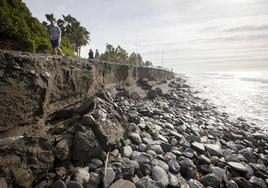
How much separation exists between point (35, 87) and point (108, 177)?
214cm

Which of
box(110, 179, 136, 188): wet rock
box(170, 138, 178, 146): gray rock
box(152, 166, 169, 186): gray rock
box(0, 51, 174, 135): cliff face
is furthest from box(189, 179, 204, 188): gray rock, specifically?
box(0, 51, 174, 135): cliff face

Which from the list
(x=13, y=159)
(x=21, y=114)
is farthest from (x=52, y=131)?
(x=13, y=159)

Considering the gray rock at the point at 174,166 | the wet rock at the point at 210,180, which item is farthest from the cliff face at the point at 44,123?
the wet rock at the point at 210,180

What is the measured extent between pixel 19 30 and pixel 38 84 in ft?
21.1

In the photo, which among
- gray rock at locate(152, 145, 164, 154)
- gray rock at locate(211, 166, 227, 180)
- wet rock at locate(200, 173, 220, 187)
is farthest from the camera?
gray rock at locate(152, 145, 164, 154)

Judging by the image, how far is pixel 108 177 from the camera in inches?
140

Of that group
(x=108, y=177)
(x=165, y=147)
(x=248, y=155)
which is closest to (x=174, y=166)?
(x=165, y=147)

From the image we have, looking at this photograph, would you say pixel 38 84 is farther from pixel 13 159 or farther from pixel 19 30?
pixel 19 30

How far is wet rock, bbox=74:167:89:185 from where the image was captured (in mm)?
3443

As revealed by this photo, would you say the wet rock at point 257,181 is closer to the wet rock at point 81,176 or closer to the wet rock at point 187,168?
the wet rock at point 187,168

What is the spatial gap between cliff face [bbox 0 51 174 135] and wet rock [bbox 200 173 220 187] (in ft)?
11.8

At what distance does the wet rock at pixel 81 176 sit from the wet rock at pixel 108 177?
0.32m

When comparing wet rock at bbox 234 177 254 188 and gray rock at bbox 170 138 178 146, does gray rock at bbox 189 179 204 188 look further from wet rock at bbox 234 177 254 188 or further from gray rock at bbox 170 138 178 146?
gray rock at bbox 170 138 178 146

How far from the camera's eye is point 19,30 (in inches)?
349
